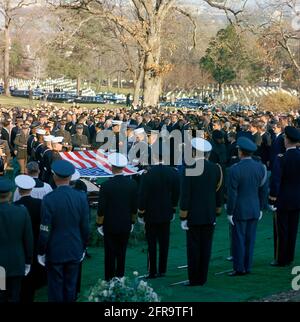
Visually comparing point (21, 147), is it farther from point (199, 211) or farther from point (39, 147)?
point (199, 211)

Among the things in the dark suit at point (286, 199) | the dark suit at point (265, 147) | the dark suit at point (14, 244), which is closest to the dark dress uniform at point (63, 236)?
the dark suit at point (14, 244)

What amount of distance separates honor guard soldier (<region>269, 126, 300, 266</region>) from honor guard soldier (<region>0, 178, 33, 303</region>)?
3.85 metres

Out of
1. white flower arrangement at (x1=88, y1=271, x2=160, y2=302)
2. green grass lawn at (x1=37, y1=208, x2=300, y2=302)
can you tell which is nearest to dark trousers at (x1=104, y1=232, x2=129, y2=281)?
green grass lawn at (x1=37, y1=208, x2=300, y2=302)

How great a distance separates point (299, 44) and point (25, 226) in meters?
52.3

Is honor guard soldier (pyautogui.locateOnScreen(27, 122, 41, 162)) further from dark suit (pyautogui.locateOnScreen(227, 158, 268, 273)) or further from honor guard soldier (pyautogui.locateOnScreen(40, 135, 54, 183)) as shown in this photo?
dark suit (pyautogui.locateOnScreen(227, 158, 268, 273))

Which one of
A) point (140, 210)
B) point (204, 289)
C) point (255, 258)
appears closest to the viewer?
point (204, 289)

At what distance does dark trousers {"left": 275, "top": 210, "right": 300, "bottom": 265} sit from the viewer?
10109 millimetres
